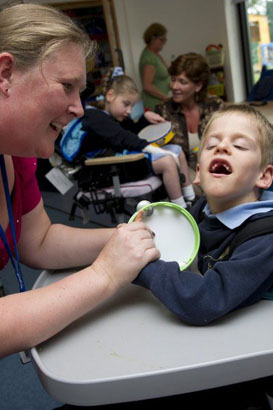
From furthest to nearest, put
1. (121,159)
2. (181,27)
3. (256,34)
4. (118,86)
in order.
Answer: (181,27) < (256,34) < (118,86) < (121,159)

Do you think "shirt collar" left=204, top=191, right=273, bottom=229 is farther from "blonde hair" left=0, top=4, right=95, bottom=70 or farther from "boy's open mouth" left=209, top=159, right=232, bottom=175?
"blonde hair" left=0, top=4, right=95, bottom=70

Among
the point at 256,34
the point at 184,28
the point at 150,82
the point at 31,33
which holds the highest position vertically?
the point at 184,28

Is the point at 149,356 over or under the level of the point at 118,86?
under

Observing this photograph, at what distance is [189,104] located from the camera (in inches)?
134

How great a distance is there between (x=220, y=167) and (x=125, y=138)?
6.11ft

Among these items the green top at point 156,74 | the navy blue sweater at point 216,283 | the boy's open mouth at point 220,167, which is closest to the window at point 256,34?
the green top at point 156,74

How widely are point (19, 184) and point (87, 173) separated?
5.67 feet

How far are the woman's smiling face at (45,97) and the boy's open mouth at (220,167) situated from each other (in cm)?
33

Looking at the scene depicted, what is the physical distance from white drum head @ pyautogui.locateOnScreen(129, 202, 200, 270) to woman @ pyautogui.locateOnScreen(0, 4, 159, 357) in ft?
0.23

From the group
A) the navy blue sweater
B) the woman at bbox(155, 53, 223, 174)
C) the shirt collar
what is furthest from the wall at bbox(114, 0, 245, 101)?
the navy blue sweater

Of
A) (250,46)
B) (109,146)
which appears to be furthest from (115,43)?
(109,146)

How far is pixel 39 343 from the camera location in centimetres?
70

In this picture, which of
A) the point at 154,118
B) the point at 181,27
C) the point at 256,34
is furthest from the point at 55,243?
the point at 181,27

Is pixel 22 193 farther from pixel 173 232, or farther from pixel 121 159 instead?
pixel 121 159
